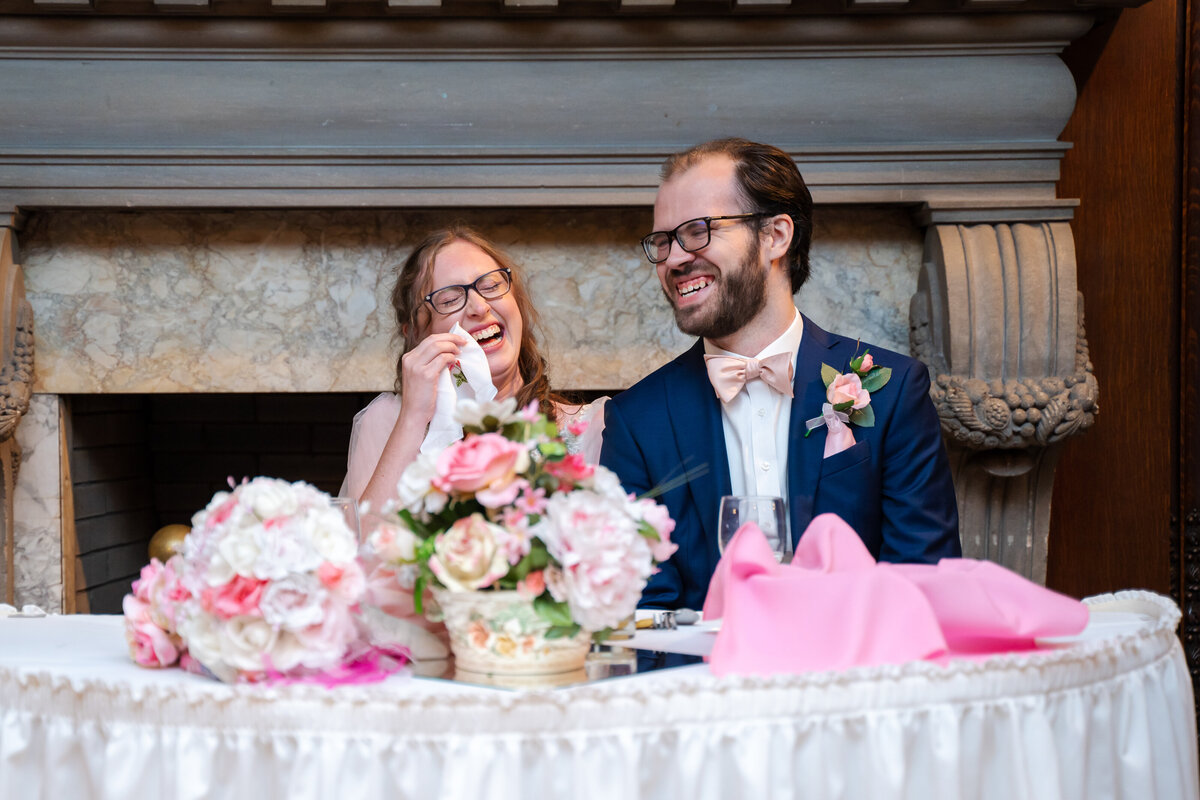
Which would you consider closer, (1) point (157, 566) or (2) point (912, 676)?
(2) point (912, 676)

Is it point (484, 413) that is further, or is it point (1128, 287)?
point (1128, 287)

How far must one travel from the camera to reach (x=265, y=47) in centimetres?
276

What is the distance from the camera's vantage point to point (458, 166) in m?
2.81

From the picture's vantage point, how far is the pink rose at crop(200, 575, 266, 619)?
1091mm

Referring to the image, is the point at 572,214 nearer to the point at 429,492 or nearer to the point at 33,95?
the point at 33,95

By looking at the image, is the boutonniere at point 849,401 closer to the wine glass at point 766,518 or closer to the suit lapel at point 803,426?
the suit lapel at point 803,426

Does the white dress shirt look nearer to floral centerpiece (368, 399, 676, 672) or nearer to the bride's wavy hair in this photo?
the bride's wavy hair

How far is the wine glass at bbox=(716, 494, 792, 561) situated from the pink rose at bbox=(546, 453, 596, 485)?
0.29m

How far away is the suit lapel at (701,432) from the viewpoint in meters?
2.11

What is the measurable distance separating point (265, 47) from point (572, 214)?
0.86 meters

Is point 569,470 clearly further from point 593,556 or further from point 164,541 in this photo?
point 164,541

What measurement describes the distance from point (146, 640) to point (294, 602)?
0.90ft

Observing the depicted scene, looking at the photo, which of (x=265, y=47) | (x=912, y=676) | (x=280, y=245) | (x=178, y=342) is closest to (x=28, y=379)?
(x=178, y=342)

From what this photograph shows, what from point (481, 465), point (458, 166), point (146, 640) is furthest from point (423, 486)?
point (458, 166)
